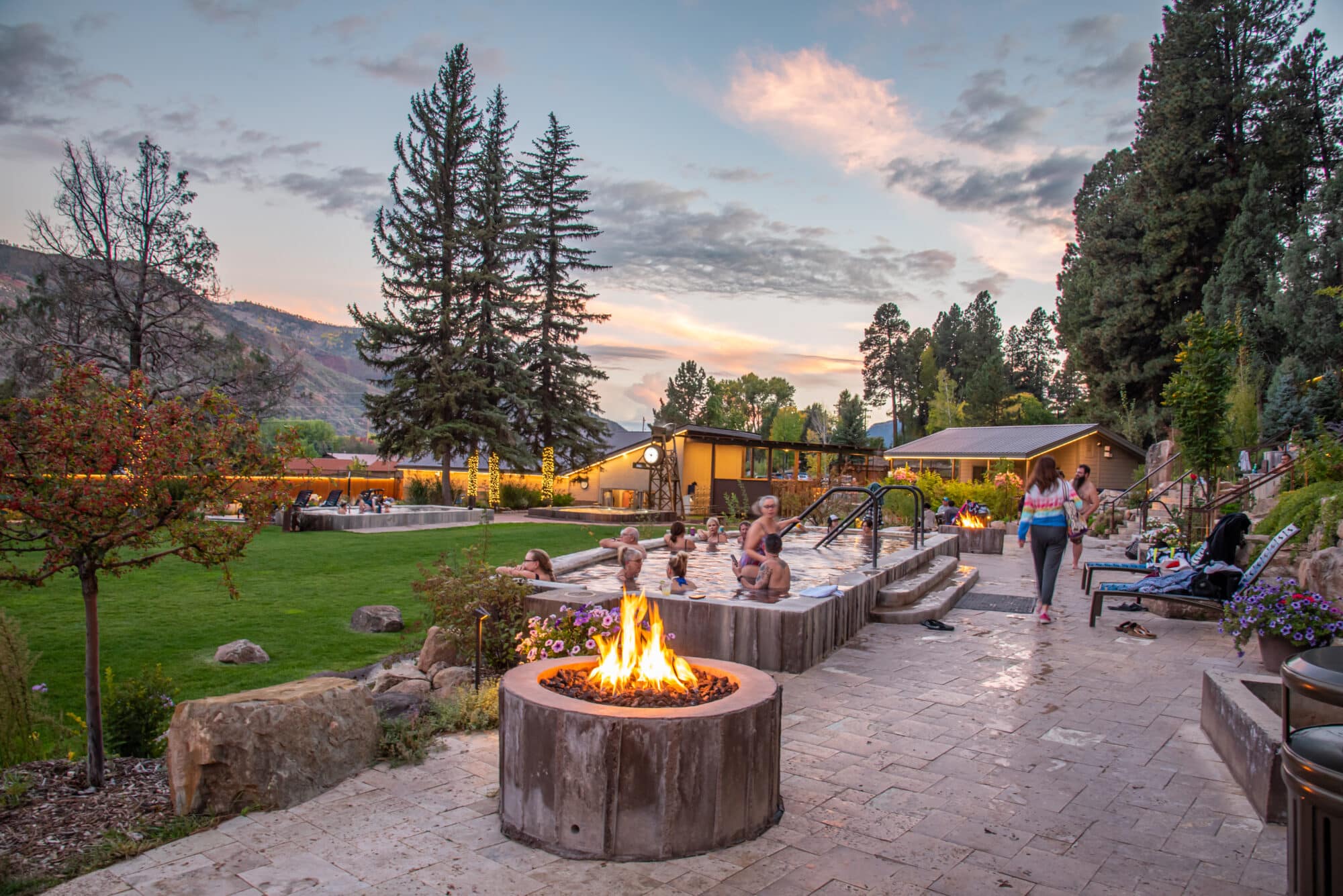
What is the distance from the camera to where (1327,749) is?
201 cm

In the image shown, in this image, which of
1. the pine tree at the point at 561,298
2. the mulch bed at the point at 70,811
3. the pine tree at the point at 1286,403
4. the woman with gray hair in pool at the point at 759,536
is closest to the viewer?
the mulch bed at the point at 70,811

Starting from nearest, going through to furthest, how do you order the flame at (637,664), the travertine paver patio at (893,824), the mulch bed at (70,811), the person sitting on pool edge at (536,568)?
the travertine paver patio at (893,824) < the mulch bed at (70,811) < the flame at (637,664) < the person sitting on pool edge at (536,568)

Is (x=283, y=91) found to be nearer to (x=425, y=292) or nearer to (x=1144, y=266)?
(x=425, y=292)

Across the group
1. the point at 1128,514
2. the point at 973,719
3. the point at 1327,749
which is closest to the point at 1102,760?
the point at 973,719

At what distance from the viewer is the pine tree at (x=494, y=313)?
117ft

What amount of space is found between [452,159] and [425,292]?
690 cm

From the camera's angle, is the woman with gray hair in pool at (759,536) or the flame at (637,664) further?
the woman with gray hair in pool at (759,536)

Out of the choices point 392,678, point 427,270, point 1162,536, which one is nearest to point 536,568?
point 392,678

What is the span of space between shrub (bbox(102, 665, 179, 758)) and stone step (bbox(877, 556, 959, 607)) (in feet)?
22.6

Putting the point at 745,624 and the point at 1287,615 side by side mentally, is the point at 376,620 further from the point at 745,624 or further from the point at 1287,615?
the point at 1287,615

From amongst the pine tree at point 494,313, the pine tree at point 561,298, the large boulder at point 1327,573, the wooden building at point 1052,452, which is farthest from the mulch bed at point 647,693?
the pine tree at point 561,298

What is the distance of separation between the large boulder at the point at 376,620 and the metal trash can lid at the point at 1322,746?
9.01m

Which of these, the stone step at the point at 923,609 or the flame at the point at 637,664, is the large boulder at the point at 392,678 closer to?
the flame at the point at 637,664

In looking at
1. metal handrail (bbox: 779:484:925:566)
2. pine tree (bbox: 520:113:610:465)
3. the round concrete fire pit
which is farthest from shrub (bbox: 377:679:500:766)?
pine tree (bbox: 520:113:610:465)
